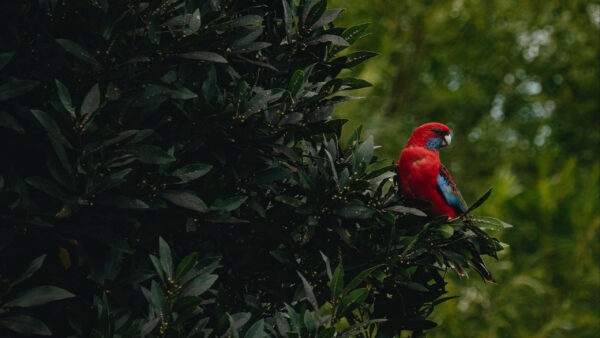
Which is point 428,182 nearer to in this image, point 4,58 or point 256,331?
point 256,331

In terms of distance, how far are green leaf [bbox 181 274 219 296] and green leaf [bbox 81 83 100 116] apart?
521mm

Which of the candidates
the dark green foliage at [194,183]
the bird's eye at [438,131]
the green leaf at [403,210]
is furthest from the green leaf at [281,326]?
the bird's eye at [438,131]

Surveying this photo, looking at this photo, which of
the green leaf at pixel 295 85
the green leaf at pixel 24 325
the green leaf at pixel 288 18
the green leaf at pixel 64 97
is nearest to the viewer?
the green leaf at pixel 24 325

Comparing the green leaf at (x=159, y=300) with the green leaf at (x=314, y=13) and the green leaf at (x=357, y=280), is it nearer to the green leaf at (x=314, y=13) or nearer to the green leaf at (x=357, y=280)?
the green leaf at (x=357, y=280)

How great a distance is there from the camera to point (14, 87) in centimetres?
146

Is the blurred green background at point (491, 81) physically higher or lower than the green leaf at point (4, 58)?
lower

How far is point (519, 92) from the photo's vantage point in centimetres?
1040

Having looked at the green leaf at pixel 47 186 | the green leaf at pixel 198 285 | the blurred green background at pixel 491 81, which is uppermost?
the green leaf at pixel 47 186

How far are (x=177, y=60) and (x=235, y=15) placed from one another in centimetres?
29

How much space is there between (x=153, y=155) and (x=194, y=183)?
0.87 ft

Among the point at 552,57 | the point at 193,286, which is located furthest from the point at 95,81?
the point at 552,57

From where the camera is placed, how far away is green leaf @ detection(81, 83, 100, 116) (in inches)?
58.7

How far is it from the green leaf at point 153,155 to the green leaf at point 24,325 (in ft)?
1.50

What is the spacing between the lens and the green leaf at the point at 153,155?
5.09ft
